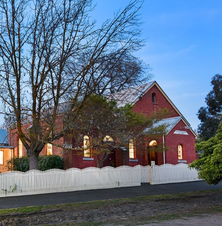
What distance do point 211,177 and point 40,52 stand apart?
1067 centimetres

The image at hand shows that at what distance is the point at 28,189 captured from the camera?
18000 mm

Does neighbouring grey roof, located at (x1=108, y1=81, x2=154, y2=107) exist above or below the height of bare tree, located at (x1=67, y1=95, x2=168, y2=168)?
above

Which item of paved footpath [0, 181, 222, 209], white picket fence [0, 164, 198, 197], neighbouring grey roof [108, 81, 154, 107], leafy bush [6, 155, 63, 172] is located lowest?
paved footpath [0, 181, 222, 209]

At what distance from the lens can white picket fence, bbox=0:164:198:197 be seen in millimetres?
17719

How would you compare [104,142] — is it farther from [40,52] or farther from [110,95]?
[40,52]

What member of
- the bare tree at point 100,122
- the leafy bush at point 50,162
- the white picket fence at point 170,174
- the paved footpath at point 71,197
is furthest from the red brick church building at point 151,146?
the paved footpath at point 71,197

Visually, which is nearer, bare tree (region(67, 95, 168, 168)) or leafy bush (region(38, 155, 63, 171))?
bare tree (region(67, 95, 168, 168))

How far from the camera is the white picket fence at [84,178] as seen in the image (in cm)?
1772

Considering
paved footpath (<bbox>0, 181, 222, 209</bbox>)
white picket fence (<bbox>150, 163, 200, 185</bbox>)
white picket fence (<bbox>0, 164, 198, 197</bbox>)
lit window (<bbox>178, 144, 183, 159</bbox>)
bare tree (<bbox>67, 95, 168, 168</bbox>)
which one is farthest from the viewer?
lit window (<bbox>178, 144, 183, 159</bbox>)

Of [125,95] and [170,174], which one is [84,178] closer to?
[170,174]

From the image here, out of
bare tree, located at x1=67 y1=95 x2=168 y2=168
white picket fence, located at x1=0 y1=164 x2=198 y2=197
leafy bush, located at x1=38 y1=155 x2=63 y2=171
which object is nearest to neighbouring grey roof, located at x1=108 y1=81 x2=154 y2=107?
bare tree, located at x1=67 y1=95 x2=168 y2=168

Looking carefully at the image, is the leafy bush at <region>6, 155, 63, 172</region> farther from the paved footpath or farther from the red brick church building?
the paved footpath

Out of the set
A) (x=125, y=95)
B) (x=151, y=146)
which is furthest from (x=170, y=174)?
(x=125, y=95)

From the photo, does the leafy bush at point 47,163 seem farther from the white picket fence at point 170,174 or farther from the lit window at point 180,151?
the lit window at point 180,151
